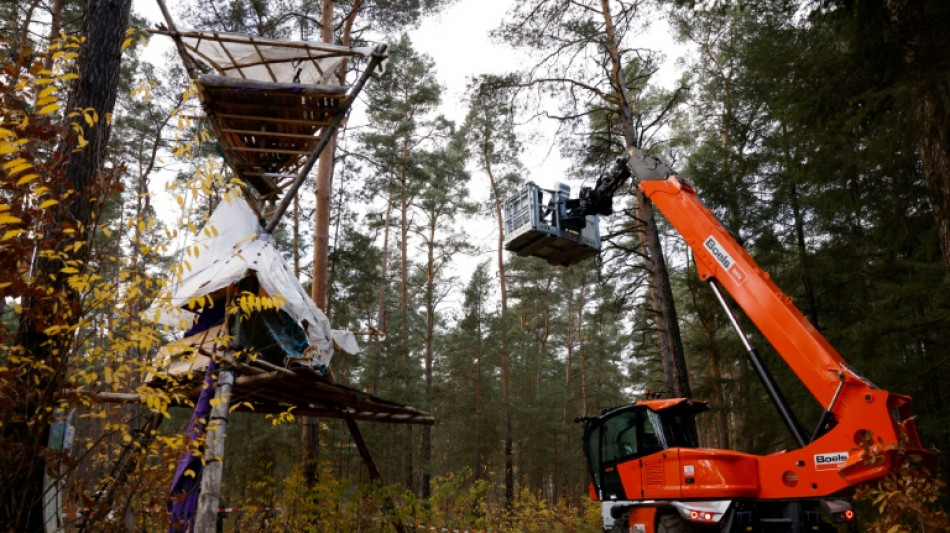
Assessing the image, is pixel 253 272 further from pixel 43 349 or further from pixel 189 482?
pixel 43 349

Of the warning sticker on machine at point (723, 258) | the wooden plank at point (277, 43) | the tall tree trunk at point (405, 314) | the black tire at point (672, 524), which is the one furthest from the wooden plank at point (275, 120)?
the tall tree trunk at point (405, 314)

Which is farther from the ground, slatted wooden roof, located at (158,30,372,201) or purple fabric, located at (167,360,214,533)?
slatted wooden roof, located at (158,30,372,201)

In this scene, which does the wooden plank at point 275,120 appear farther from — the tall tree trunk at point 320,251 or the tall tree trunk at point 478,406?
the tall tree trunk at point 478,406

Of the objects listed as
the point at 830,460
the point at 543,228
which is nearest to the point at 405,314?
the point at 543,228

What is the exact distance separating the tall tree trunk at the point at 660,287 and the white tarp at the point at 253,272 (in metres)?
5.69

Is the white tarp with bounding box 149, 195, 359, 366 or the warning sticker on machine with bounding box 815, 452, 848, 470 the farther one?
the white tarp with bounding box 149, 195, 359, 366

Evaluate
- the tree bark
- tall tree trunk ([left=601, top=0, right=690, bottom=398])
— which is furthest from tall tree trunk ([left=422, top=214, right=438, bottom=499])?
tall tree trunk ([left=601, top=0, right=690, bottom=398])

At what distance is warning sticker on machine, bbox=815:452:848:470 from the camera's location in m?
5.10

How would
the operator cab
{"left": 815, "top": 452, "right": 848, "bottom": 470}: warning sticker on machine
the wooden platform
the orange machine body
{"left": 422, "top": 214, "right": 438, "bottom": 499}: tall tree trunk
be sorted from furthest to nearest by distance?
{"left": 422, "top": 214, "right": 438, "bottom": 499}: tall tree trunk → the operator cab → the wooden platform → {"left": 815, "top": 452, "right": 848, "bottom": 470}: warning sticker on machine → the orange machine body

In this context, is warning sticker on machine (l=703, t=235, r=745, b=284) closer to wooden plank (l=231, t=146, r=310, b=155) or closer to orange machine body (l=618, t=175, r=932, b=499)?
orange machine body (l=618, t=175, r=932, b=499)

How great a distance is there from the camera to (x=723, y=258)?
6520mm

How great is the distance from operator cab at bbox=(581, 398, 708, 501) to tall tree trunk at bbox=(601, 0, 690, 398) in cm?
272

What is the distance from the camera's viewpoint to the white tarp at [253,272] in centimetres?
716

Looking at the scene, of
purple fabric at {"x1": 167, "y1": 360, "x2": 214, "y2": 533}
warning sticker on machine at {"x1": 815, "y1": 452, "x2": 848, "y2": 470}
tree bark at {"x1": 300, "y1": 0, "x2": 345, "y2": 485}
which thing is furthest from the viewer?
tree bark at {"x1": 300, "y1": 0, "x2": 345, "y2": 485}
